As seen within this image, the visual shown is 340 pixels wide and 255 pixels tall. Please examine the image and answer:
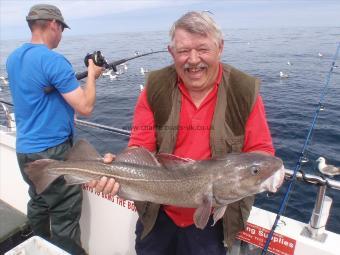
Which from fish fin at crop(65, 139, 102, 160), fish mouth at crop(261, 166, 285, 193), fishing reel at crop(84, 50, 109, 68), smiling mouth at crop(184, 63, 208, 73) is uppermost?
smiling mouth at crop(184, 63, 208, 73)

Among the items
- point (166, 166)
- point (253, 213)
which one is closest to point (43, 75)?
point (166, 166)

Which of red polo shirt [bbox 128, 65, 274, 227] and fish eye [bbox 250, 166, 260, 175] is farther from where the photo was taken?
red polo shirt [bbox 128, 65, 274, 227]

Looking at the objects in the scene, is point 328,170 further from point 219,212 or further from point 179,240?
point 179,240

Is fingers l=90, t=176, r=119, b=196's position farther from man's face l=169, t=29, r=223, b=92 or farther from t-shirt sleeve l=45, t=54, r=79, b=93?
t-shirt sleeve l=45, t=54, r=79, b=93

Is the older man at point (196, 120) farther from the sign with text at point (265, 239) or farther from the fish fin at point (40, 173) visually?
the fish fin at point (40, 173)

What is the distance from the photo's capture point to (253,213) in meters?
3.55

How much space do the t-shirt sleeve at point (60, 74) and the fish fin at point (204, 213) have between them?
7.23 ft

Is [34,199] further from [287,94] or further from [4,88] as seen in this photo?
[4,88]

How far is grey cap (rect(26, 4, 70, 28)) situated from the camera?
4.19 m

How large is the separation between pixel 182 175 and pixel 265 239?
→ 1.26 m

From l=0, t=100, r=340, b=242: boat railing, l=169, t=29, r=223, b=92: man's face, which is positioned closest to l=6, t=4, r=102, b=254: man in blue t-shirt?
l=169, t=29, r=223, b=92: man's face

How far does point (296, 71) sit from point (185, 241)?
29.7 m

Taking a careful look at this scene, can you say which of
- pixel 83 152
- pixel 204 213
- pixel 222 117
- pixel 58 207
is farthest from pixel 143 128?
pixel 58 207

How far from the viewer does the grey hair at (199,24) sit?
2.70 metres
